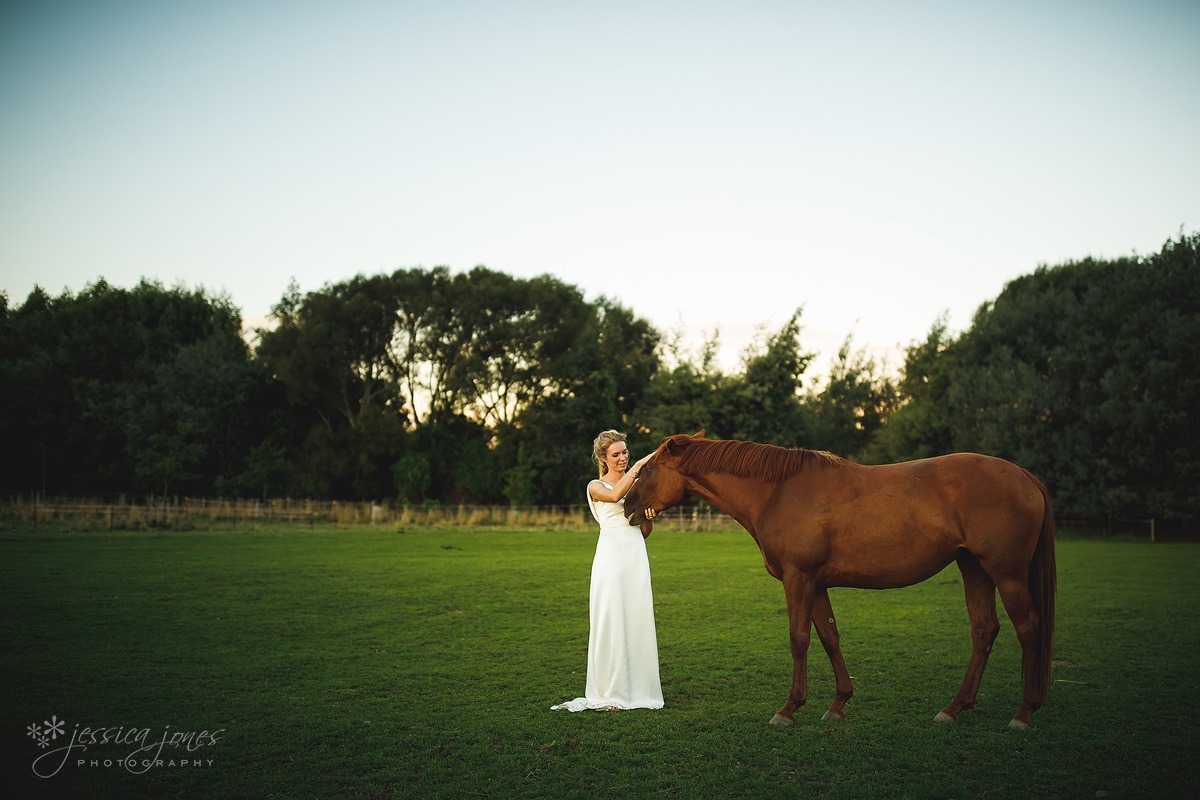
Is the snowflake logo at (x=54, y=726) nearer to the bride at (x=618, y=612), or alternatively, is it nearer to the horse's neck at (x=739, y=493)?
the bride at (x=618, y=612)

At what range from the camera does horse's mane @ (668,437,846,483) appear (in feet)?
22.1

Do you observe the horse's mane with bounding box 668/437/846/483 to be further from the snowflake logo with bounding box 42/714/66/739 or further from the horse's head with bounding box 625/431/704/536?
the snowflake logo with bounding box 42/714/66/739

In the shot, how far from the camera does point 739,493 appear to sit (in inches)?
268

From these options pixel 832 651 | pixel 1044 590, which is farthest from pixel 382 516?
pixel 1044 590

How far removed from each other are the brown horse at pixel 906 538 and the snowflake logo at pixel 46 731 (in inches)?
198

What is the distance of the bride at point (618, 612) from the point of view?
22.1ft

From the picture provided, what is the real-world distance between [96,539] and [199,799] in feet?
71.3

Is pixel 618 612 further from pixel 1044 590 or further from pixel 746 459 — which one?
pixel 1044 590

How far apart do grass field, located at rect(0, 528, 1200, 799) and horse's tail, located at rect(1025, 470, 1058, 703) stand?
1.41 feet

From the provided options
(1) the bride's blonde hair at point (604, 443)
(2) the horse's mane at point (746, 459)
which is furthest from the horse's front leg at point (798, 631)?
(1) the bride's blonde hair at point (604, 443)

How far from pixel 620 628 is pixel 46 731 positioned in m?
4.17

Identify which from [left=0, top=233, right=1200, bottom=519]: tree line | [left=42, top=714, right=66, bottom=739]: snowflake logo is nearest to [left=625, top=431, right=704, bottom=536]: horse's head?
[left=42, top=714, right=66, bottom=739]: snowflake logo

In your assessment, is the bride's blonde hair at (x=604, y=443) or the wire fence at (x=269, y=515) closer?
the bride's blonde hair at (x=604, y=443)

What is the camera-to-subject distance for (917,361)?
5084 cm
